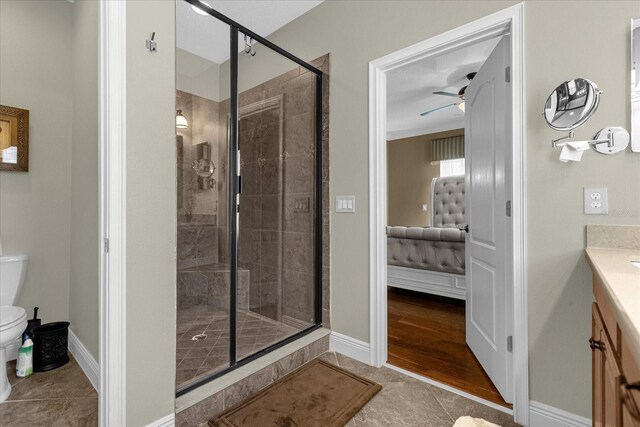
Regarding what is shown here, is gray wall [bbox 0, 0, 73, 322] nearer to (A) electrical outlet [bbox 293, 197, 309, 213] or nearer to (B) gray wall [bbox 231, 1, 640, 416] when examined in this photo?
(A) electrical outlet [bbox 293, 197, 309, 213]

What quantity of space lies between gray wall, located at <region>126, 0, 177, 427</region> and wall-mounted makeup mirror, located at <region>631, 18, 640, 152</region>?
205 cm

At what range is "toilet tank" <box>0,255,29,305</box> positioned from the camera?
2.07 m

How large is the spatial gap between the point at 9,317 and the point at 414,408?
241 cm

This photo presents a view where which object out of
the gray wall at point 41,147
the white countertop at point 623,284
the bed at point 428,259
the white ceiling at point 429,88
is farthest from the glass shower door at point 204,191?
the bed at point 428,259

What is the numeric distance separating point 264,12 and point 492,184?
2332 mm

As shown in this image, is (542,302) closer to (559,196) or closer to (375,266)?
(559,196)

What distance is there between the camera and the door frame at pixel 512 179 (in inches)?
61.2

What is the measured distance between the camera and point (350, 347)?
227cm

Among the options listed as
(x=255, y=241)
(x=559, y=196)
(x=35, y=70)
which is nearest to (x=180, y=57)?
(x=35, y=70)

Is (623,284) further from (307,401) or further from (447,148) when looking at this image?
(447,148)

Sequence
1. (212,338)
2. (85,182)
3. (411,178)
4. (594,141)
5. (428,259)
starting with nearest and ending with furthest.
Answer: (594,141) → (212,338) → (85,182) → (428,259) → (411,178)

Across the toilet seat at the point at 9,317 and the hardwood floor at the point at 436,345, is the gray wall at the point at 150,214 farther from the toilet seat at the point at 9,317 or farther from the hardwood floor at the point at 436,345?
the hardwood floor at the point at 436,345

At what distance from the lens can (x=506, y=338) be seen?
1.71 m

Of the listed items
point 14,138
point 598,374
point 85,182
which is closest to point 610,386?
point 598,374
